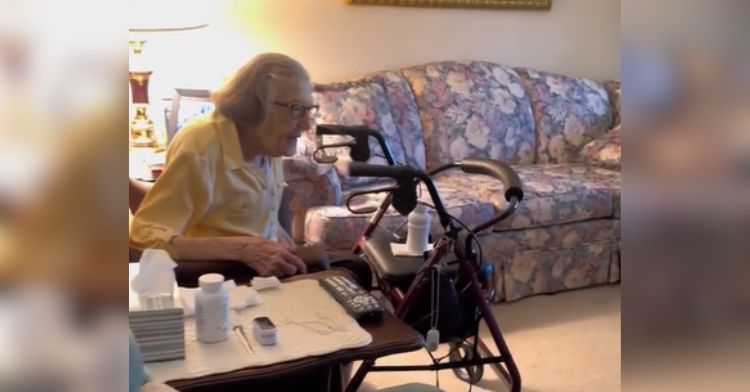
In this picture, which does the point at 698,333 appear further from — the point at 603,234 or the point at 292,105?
the point at 603,234

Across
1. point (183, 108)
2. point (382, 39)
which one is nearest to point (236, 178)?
→ point (183, 108)

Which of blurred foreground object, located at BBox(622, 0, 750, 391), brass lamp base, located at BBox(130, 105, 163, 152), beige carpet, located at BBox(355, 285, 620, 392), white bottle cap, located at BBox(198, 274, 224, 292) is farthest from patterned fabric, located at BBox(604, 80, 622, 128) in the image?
blurred foreground object, located at BBox(622, 0, 750, 391)

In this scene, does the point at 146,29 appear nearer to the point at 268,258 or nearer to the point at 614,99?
the point at 268,258

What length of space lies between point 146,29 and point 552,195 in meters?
1.79

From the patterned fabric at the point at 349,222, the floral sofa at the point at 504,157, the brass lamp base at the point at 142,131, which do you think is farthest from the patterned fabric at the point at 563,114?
the brass lamp base at the point at 142,131

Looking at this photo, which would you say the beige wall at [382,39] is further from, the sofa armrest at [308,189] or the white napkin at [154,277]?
the white napkin at [154,277]

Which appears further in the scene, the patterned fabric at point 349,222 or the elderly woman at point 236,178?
the patterned fabric at point 349,222

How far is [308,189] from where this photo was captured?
10.7ft

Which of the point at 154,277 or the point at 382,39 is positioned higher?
the point at 382,39

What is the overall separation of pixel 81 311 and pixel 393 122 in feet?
11.0

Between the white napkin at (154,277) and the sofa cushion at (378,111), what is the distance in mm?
1947

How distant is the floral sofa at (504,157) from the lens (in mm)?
3295

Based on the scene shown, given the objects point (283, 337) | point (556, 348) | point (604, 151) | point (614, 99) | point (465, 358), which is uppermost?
point (614, 99)

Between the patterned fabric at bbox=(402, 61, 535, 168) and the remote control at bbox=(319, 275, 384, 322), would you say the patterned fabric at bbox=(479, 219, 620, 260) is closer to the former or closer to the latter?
the patterned fabric at bbox=(402, 61, 535, 168)
